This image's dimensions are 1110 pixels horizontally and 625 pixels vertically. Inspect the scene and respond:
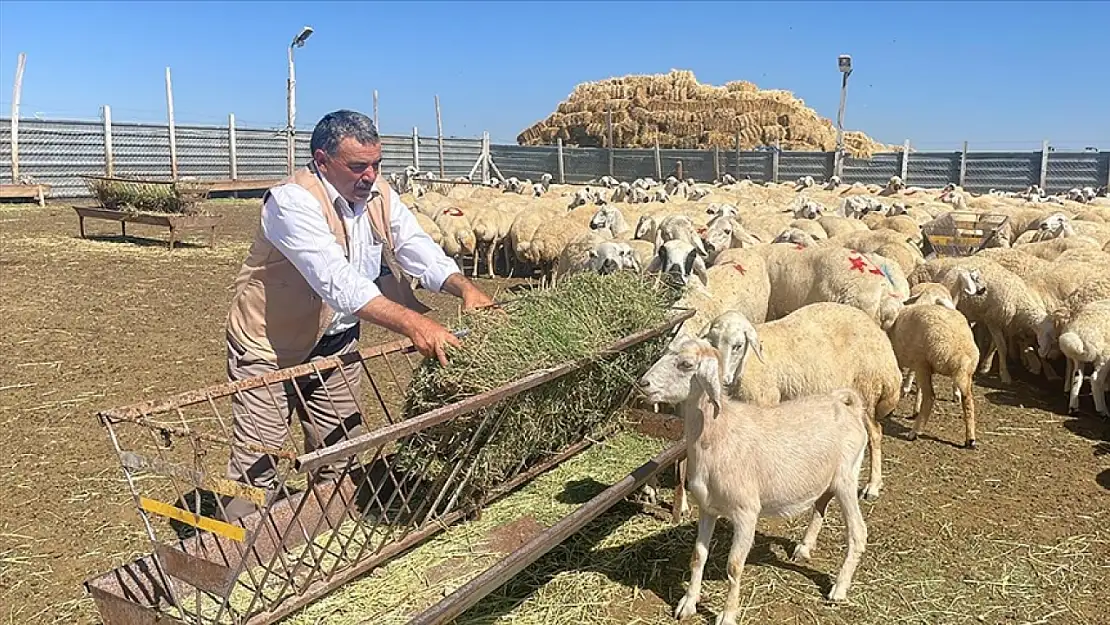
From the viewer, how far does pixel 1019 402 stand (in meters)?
8.66

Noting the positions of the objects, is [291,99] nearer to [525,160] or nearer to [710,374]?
[525,160]

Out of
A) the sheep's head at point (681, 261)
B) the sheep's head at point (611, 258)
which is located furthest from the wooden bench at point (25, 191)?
the sheep's head at point (681, 261)

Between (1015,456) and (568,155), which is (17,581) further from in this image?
(568,155)

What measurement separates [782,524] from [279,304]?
11.5 feet

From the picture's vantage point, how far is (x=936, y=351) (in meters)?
7.18

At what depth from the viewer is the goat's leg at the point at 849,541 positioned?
4703 millimetres

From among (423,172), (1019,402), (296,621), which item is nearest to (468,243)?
(1019,402)

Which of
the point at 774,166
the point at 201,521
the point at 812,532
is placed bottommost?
the point at 812,532

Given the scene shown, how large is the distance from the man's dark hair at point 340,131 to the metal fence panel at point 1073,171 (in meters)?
30.0

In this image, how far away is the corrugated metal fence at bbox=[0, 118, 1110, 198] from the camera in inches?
1072

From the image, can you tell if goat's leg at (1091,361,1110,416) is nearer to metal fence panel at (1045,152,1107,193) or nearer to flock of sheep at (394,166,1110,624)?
flock of sheep at (394,166,1110,624)

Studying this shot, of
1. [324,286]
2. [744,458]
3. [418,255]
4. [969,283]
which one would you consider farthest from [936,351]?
[324,286]

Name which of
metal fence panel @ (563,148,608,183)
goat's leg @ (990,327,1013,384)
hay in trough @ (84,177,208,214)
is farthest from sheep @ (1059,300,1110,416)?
metal fence panel @ (563,148,608,183)

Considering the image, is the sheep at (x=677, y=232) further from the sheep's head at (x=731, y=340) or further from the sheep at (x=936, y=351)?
the sheep's head at (x=731, y=340)
